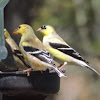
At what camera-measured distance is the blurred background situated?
9877 millimetres

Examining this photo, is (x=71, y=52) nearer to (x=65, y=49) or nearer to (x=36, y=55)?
(x=65, y=49)

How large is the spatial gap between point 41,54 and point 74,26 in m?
5.70

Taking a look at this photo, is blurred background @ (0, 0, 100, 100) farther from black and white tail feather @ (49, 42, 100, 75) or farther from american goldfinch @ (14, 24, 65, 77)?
american goldfinch @ (14, 24, 65, 77)

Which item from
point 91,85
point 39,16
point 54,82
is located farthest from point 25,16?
point 54,82

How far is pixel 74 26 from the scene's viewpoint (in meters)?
10.2

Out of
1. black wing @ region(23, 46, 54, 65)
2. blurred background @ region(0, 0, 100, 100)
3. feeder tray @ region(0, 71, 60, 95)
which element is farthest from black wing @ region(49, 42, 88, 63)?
blurred background @ region(0, 0, 100, 100)

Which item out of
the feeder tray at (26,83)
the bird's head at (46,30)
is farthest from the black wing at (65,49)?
the feeder tray at (26,83)

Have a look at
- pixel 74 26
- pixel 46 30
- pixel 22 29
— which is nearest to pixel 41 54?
pixel 22 29

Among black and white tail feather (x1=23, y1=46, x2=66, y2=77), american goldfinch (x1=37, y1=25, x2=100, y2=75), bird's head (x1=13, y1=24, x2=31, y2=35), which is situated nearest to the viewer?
black and white tail feather (x1=23, y1=46, x2=66, y2=77)

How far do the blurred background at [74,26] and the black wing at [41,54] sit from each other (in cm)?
499

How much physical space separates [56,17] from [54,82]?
6.34 metres

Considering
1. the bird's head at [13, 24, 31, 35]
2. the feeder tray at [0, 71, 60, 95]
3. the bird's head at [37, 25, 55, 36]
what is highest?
the bird's head at [37, 25, 55, 36]

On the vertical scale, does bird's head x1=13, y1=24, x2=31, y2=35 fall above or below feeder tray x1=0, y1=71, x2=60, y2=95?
above

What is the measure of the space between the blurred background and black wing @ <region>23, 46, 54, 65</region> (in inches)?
197
